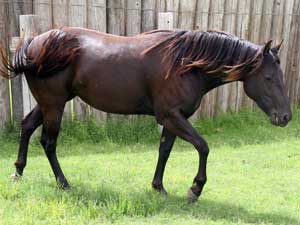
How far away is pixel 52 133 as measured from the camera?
489cm

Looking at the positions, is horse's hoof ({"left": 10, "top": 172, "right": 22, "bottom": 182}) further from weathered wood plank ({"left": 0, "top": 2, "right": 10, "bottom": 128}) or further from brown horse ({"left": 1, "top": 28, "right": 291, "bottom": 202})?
weathered wood plank ({"left": 0, "top": 2, "right": 10, "bottom": 128})

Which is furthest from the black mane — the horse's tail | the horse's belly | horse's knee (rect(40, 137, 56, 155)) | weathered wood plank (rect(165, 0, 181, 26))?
weathered wood plank (rect(165, 0, 181, 26))

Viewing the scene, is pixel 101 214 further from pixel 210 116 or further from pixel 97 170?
pixel 210 116

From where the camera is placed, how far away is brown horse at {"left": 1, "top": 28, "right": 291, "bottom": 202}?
443 centimetres

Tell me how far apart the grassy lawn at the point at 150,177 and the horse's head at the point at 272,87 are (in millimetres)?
950

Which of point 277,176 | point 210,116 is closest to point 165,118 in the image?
point 277,176

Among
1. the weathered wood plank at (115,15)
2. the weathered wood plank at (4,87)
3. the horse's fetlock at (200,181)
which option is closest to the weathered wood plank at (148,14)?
the weathered wood plank at (115,15)

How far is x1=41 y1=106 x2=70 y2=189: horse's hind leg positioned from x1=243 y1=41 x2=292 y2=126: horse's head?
1924 mm

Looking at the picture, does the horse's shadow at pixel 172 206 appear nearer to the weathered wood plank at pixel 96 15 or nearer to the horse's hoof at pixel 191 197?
the horse's hoof at pixel 191 197

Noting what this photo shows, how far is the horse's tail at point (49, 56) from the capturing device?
4652 millimetres

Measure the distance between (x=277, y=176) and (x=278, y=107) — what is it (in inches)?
62.6

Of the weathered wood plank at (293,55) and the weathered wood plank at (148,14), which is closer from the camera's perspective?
the weathered wood plank at (148,14)

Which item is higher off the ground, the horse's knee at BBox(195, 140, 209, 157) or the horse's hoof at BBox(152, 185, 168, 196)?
the horse's knee at BBox(195, 140, 209, 157)

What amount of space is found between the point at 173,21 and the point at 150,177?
9.67ft
